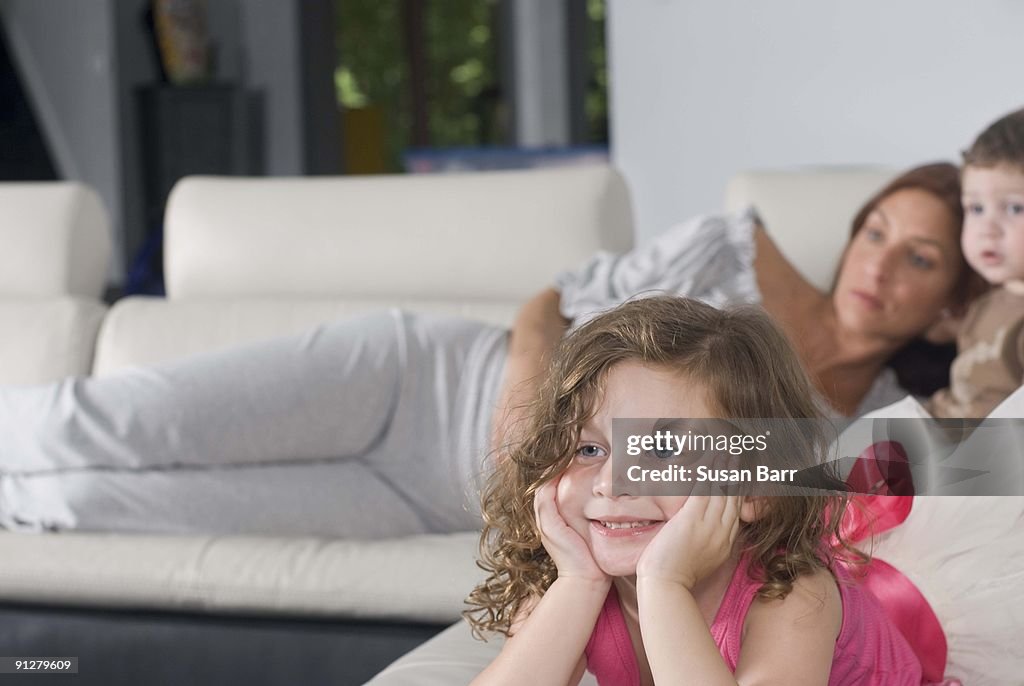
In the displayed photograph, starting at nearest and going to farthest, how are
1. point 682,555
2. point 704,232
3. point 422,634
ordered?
point 682,555 < point 422,634 < point 704,232

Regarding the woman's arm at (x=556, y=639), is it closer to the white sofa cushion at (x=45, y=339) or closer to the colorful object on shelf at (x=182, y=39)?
the white sofa cushion at (x=45, y=339)

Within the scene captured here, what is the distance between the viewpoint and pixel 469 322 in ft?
5.92

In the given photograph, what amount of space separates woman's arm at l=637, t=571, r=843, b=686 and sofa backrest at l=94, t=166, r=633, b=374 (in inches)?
46.3

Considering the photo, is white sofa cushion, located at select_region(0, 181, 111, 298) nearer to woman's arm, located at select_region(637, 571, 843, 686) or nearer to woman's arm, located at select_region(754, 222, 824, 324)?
woman's arm, located at select_region(754, 222, 824, 324)

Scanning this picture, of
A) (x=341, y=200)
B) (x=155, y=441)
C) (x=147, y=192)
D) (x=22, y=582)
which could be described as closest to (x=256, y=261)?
(x=341, y=200)

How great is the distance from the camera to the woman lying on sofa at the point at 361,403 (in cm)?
157

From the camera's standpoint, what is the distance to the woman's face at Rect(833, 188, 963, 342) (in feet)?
5.14

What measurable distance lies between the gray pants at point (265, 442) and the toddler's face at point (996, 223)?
682 millimetres

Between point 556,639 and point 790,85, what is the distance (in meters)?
2.58

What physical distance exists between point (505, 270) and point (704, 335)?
123 cm

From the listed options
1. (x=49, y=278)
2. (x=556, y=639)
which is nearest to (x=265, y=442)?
(x=49, y=278)

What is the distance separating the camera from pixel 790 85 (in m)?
3.09

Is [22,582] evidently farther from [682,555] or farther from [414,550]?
[682,555]

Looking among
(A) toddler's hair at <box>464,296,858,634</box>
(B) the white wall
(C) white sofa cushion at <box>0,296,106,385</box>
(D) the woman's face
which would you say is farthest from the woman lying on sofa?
(B) the white wall
